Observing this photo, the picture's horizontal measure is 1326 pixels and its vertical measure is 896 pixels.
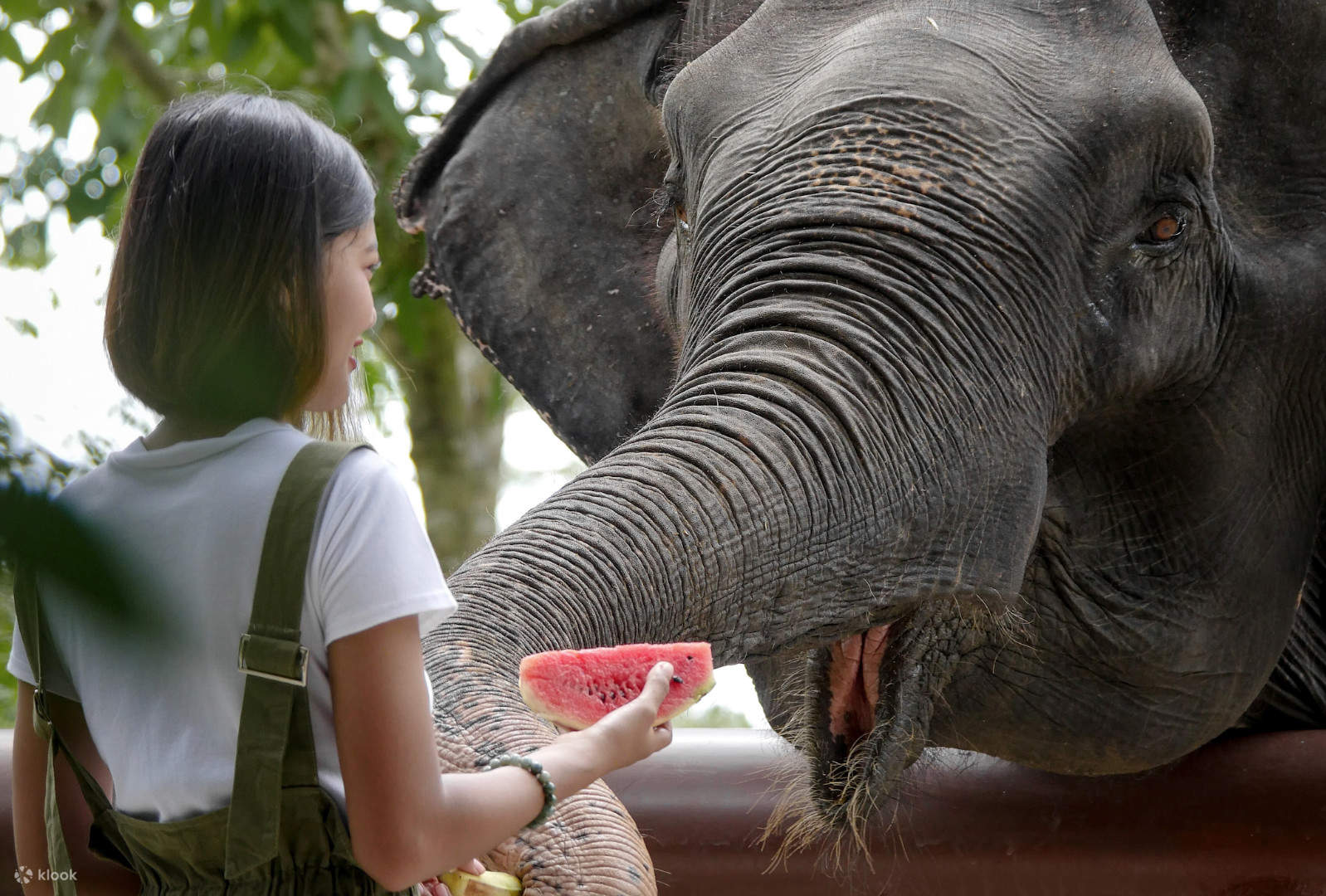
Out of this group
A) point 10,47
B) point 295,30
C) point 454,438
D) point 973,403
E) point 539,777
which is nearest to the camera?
point 539,777

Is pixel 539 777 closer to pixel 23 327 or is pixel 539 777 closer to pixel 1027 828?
pixel 23 327

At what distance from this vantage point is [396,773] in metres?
1.04

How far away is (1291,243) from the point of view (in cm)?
234

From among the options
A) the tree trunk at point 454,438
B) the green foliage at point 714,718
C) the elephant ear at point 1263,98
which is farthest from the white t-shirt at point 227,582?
the green foliage at point 714,718

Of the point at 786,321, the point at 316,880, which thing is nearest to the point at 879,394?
the point at 786,321

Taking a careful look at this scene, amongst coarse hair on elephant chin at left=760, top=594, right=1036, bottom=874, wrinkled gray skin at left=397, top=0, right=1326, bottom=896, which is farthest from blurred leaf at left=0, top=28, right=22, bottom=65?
coarse hair on elephant chin at left=760, top=594, right=1036, bottom=874

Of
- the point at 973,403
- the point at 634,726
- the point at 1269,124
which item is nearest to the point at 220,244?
the point at 634,726

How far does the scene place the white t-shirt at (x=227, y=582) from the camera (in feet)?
3.39

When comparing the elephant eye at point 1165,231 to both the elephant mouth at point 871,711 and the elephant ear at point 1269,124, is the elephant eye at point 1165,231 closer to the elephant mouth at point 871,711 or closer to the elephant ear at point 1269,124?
the elephant ear at point 1269,124

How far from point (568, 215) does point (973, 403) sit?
56.9 inches

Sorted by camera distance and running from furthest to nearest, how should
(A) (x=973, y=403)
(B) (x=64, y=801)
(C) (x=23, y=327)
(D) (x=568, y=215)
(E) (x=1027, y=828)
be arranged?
(D) (x=568, y=215) < (E) (x=1027, y=828) < (A) (x=973, y=403) < (B) (x=64, y=801) < (C) (x=23, y=327)

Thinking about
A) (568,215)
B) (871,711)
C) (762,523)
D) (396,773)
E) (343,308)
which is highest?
(343,308)

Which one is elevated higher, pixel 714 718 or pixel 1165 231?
pixel 1165 231

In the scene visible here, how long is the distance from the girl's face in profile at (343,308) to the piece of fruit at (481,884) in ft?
1.23
